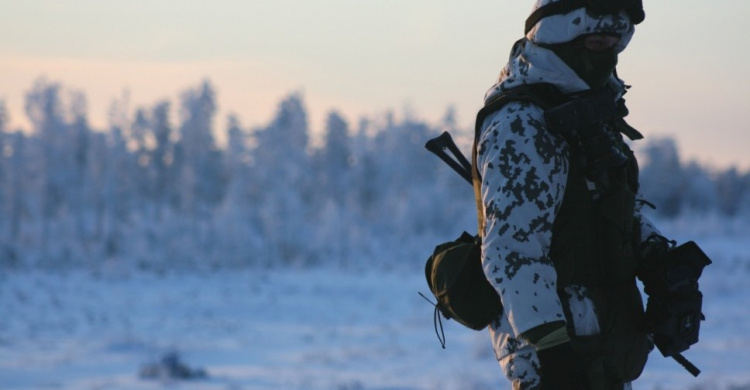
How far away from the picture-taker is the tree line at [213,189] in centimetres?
5112

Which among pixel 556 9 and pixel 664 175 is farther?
pixel 664 175

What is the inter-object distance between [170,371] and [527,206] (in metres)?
8.30

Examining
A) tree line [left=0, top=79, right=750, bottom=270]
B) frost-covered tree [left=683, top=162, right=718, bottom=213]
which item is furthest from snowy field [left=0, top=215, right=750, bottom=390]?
frost-covered tree [left=683, top=162, right=718, bottom=213]

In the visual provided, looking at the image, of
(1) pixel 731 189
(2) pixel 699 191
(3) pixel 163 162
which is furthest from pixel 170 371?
(1) pixel 731 189

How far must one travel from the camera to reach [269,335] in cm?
1694

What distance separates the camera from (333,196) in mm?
63031

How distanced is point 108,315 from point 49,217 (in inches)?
1495

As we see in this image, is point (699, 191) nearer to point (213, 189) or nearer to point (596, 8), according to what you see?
point (213, 189)

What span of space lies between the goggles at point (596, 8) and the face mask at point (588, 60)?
3.8 inches

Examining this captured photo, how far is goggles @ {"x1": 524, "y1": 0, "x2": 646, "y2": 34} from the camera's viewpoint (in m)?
2.73

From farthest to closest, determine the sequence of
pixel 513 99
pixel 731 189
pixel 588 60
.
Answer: pixel 731 189, pixel 588 60, pixel 513 99

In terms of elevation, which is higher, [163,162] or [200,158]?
[163,162]

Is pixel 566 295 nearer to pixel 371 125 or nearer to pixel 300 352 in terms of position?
pixel 300 352

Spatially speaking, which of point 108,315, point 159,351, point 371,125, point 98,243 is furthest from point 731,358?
point 371,125
